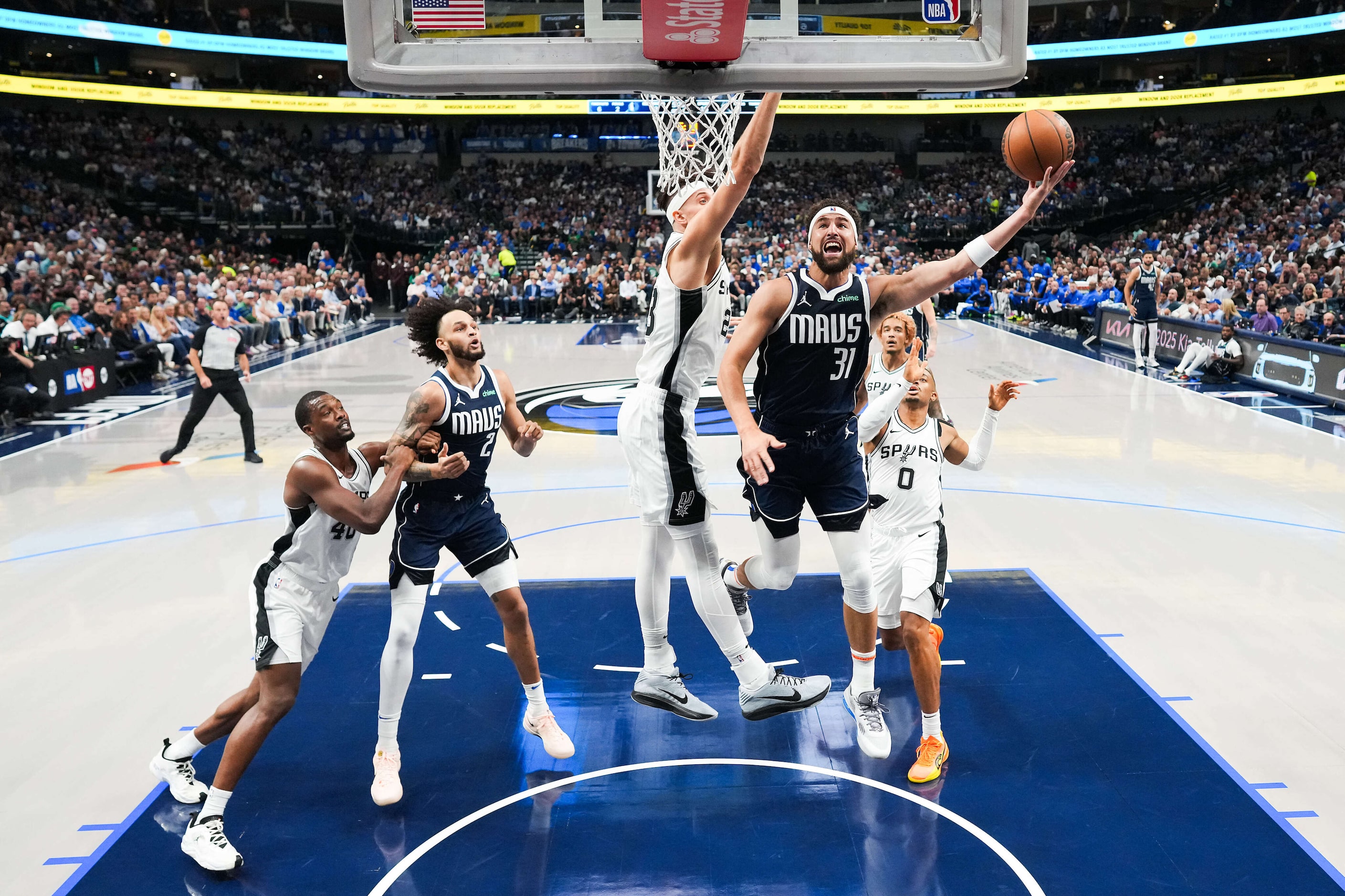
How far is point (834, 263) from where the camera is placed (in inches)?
159

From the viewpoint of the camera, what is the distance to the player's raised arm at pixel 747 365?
373cm

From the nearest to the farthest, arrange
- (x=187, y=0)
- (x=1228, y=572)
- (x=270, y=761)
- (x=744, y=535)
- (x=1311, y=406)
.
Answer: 1. (x=270, y=761)
2. (x=1228, y=572)
3. (x=744, y=535)
4. (x=1311, y=406)
5. (x=187, y=0)

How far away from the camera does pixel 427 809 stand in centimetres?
389

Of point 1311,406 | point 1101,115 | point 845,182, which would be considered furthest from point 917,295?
point 1101,115

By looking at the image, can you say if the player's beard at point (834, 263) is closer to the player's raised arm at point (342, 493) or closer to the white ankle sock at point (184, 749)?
the player's raised arm at point (342, 493)

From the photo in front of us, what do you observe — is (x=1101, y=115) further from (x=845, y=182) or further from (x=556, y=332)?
(x=556, y=332)

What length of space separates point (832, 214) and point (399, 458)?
187 centimetres

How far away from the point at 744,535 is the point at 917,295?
11.6ft

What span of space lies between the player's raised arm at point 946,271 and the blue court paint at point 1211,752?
210cm

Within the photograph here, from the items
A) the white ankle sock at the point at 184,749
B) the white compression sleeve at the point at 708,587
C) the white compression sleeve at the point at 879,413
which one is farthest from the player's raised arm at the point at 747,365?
the white ankle sock at the point at 184,749

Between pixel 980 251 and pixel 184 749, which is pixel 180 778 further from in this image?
pixel 980 251

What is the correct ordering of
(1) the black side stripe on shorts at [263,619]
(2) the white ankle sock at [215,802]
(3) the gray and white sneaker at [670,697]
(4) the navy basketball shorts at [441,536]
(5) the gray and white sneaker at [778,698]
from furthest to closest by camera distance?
(3) the gray and white sneaker at [670,697], (5) the gray and white sneaker at [778,698], (4) the navy basketball shorts at [441,536], (1) the black side stripe on shorts at [263,619], (2) the white ankle sock at [215,802]

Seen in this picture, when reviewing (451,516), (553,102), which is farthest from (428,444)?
(553,102)

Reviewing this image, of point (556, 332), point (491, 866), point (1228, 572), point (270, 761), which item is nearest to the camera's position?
point (491, 866)
